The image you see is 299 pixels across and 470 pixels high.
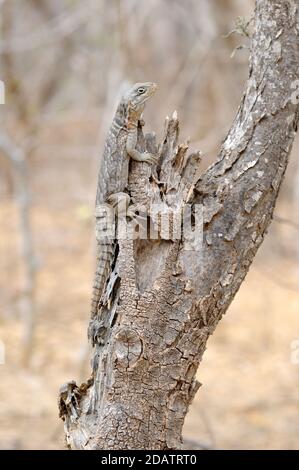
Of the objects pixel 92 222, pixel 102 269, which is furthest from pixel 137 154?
pixel 92 222

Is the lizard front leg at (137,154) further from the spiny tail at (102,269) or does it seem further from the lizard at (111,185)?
the spiny tail at (102,269)

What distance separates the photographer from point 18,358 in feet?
22.8

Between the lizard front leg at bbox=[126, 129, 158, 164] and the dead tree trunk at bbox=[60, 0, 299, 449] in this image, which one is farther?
the lizard front leg at bbox=[126, 129, 158, 164]

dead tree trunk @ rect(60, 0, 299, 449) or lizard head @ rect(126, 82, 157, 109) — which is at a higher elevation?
lizard head @ rect(126, 82, 157, 109)

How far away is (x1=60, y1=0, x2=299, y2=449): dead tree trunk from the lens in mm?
2463

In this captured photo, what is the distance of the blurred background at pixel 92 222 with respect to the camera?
599cm

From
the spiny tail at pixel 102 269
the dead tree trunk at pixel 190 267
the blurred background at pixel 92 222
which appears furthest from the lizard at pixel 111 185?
the blurred background at pixel 92 222

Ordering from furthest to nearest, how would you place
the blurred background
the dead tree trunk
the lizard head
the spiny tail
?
the blurred background, the lizard head, the spiny tail, the dead tree trunk

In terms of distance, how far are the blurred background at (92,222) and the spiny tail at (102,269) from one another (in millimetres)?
984

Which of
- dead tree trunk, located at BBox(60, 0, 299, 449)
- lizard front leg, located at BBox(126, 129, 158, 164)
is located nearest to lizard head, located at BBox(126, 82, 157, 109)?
lizard front leg, located at BBox(126, 129, 158, 164)

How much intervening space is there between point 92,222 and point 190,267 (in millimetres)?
4048

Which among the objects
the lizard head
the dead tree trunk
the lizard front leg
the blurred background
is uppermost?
the blurred background

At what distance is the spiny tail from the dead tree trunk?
0.10 meters

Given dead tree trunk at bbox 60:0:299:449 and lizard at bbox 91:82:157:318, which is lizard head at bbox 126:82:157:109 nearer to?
lizard at bbox 91:82:157:318
